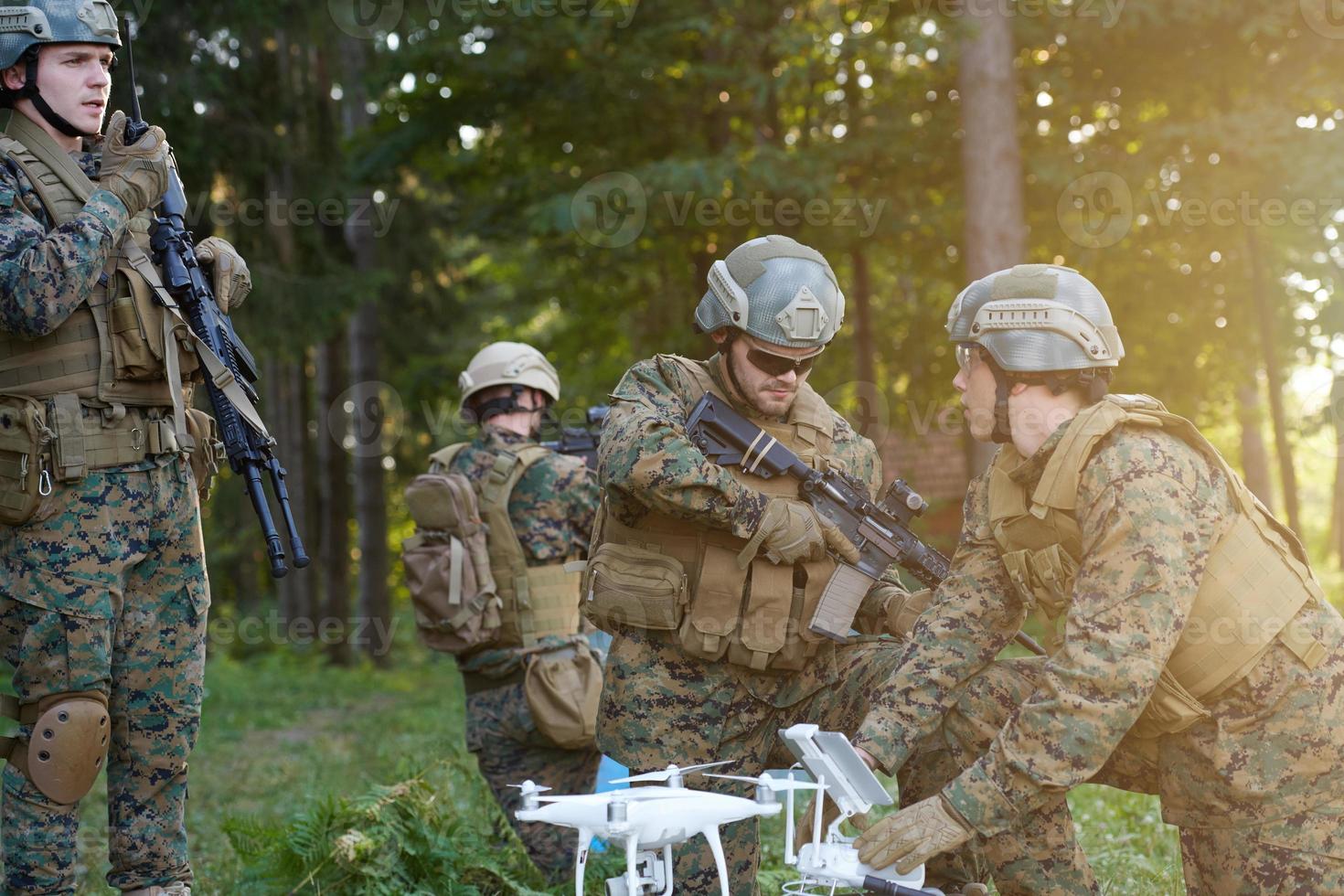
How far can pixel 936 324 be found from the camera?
13.6 m

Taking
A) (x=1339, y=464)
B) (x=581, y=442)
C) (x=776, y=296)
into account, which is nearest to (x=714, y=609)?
(x=776, y=296)

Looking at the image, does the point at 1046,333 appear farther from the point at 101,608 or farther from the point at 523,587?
the point at 523,587

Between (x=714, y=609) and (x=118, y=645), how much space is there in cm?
189

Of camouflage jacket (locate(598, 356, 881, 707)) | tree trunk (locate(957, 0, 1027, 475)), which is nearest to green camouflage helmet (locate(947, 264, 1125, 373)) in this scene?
camouflage jacket (locate(598, 356, 881, 707))

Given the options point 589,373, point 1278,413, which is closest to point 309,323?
point 589,373

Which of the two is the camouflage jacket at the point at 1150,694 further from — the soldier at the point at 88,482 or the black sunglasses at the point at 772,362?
the soldier at the point at 88,482

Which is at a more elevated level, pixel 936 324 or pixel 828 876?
pixel 936 324

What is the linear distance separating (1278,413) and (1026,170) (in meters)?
3.66

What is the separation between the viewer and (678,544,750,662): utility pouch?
4469 millimetres

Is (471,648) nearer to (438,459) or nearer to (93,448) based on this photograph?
(438,459)

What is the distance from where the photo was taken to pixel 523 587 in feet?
20.4

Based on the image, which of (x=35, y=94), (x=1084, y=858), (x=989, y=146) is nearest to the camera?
(x=1084, y=858)

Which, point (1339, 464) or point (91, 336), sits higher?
Result: point (91, 336)

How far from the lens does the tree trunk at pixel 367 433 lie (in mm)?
17766
